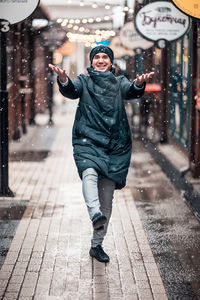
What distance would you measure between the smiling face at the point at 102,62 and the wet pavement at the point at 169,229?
1815 mm

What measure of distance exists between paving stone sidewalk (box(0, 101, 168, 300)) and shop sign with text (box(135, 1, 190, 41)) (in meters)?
2.94

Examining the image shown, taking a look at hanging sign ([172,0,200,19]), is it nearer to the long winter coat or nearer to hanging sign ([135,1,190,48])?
the long winter coat

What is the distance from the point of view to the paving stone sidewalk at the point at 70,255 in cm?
477

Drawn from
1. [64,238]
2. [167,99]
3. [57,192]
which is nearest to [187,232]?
[64,238]

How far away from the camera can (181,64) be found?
12664mm

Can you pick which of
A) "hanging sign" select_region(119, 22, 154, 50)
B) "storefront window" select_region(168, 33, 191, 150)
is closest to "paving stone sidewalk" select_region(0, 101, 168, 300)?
"storefront window" select_region(168, 33, 191, 150)

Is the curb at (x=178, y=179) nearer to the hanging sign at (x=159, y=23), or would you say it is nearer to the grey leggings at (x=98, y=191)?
the grey leggings at (x=98, y=191)

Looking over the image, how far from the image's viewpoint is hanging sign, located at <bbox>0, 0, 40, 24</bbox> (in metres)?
7.60

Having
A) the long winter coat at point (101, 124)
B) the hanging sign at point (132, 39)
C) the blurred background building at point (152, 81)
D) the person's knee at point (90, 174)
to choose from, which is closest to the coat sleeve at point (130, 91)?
the long winter coat at point (101, 124)

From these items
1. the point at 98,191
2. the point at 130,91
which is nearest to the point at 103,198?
the point at 98,191

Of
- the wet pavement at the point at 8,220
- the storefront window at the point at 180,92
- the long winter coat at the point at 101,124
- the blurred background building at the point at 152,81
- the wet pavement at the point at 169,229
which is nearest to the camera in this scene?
the wet pavement at the point at 169,229

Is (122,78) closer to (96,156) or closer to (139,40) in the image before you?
(96,156)

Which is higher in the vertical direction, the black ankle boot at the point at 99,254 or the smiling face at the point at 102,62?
the smiling face at the point at 102,62

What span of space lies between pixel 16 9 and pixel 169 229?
3.34 metres
